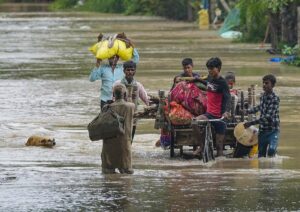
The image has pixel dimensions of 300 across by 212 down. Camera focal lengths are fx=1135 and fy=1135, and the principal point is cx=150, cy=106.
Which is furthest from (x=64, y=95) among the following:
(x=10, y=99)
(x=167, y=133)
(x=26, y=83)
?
(x=167, y=133)

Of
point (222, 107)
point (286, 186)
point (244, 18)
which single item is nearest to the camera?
point (286, 186)

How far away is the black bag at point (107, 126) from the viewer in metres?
12.6

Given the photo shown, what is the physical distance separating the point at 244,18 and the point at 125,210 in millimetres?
33125

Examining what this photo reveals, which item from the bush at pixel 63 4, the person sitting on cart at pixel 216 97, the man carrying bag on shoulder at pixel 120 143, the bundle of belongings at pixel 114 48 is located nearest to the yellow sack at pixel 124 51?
Result: the bundle of belongings at pixel 114 48

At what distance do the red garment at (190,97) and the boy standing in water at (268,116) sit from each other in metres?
0.61

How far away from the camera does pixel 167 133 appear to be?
14828 millimetres

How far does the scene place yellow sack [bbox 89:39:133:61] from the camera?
Answer: 1592 cm

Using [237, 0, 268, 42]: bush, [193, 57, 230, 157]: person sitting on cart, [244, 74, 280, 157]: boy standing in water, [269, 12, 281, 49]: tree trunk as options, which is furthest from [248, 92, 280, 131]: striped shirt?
[237, 0, 268, 42]: bush

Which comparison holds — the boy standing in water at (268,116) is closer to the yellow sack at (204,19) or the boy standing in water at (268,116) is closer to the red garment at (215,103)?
the red garment at (215,103)

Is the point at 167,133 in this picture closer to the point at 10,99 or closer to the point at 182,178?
the point at 182,178

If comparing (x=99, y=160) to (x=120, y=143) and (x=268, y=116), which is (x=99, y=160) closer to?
(x=120, y=143)

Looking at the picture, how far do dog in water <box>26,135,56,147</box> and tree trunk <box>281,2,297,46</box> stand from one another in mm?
20559

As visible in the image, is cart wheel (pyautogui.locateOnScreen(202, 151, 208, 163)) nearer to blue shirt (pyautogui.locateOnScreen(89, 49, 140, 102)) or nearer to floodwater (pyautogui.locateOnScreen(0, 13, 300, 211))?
floodwater (pyautogui.locateOnScreen(0, 13, 300, 211))

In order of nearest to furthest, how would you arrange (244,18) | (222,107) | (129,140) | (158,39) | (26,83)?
(129,140)
(222,107)
(26,83)
(244,18)
(158,39)
